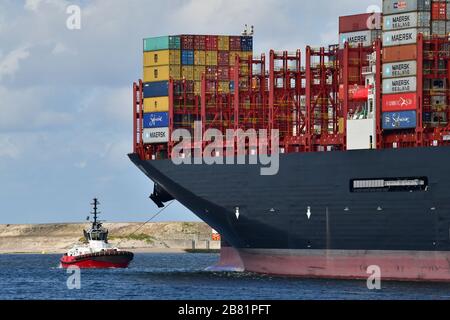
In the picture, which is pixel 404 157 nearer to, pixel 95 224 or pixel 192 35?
pixel 192 35

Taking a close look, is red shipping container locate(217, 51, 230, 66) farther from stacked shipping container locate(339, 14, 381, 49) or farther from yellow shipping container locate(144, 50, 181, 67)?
stacked shipping container locate(339, 14, 381, 49)

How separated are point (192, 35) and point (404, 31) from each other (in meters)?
25.7

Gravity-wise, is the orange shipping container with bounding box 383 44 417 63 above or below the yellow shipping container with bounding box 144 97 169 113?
above

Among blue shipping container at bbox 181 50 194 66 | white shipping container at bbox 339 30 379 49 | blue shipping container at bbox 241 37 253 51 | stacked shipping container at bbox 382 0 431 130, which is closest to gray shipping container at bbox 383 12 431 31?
stacked shipping container at bbox 382 0 431 130

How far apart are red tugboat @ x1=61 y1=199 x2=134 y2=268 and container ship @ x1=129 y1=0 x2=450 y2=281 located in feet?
51.3

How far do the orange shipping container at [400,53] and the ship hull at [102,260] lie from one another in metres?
42.0

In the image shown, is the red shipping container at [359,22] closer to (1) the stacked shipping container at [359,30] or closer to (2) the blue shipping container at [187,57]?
(1) the stacked shipping container at [359,30]

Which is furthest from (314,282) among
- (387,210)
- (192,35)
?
(192,35)

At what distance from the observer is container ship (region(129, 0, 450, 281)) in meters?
75.6

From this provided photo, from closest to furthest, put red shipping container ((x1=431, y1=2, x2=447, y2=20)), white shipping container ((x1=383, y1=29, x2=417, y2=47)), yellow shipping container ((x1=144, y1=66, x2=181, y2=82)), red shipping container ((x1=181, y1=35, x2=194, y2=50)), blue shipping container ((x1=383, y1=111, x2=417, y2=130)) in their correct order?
1. blue shipping container ((x1=383, y1=111, x2=417, y2=130))
2. white shipping container ((x1=383, y1=29, x2=417, y2=47))
3. red shipping container ((x1=431, y1=2, x2=447, y2=20))
4. yellow shipping container ((x1=144, y1=66, x2=181, y2=82))
5. red shipping container ((x1=181, y1=35, x2=194, y2=50))

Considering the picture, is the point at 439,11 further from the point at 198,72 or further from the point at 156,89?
the point at 156,89

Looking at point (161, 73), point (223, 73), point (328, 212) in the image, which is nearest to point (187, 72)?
Result: point (161, 73)

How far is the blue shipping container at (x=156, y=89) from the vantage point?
93812 mm

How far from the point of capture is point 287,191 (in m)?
82.4
